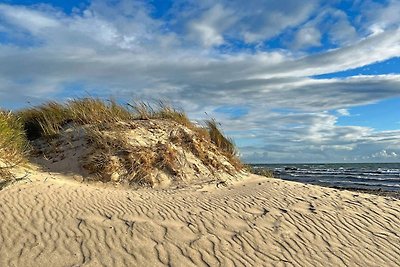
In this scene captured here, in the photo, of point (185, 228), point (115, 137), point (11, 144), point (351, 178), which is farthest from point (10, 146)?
point (351, 178)

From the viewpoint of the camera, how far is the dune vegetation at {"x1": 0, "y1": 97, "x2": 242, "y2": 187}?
967 centimetres

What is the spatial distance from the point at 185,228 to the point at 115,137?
452 cm

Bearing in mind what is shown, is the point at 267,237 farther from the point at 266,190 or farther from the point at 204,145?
the point at 204,145

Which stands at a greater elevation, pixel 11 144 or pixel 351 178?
pixel 11 144

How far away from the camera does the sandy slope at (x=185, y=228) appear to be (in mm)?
5637

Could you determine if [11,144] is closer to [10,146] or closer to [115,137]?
[10,146]

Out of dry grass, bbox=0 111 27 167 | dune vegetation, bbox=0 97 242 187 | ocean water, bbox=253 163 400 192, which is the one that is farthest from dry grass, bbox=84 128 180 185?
ocean water, bbox=253 163 400 192

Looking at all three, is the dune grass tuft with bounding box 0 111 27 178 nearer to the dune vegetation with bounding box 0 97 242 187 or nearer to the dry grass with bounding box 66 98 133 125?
the dune vegetation with bounding box 0 97 242 187

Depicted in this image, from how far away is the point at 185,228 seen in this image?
A: 21.7ft

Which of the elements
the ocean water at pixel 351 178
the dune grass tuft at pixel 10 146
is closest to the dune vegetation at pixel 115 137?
the dune grass tuft at pixel 10 146

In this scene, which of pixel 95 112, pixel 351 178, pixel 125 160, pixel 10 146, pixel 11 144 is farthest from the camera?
pixel 351 178

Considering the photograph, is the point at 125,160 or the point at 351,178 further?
the point at 351,178

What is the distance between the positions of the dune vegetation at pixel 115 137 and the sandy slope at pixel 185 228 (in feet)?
3.04

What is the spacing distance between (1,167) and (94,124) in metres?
3.65
